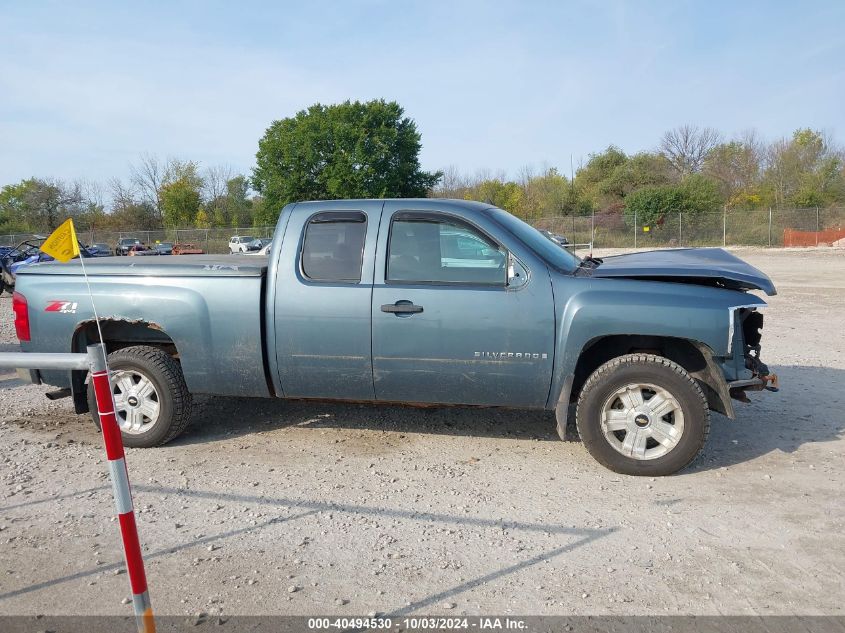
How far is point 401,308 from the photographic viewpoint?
14.9ft

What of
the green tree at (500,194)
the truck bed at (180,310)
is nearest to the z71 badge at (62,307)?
the truck bed at (180,310)

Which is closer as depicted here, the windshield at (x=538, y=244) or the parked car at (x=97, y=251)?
the windshield at (x=538, y=244)

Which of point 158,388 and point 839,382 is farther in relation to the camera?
point 839,382

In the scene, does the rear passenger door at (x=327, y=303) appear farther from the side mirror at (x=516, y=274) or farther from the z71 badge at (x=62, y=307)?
the z71 badge at (x=62, y=307)

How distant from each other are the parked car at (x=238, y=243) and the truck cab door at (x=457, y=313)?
40.1m

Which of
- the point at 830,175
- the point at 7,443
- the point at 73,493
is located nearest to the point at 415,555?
the point at 73,493

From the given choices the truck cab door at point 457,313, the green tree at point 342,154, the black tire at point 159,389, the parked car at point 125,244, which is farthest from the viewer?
the green tree at point 342,154

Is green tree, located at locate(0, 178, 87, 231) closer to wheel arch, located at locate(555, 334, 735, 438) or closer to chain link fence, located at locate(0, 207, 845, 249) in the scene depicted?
chain link fence, located at locate(0, 207, 845, 249)

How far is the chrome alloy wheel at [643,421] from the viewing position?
435 centimetres

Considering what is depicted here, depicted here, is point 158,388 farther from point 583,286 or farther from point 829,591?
point 829,591

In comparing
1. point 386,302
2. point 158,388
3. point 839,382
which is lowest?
point 839,382

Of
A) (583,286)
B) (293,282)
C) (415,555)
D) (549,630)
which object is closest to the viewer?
(549,630)

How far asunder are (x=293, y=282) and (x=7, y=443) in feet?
9.09

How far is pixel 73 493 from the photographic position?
14.0 feet
